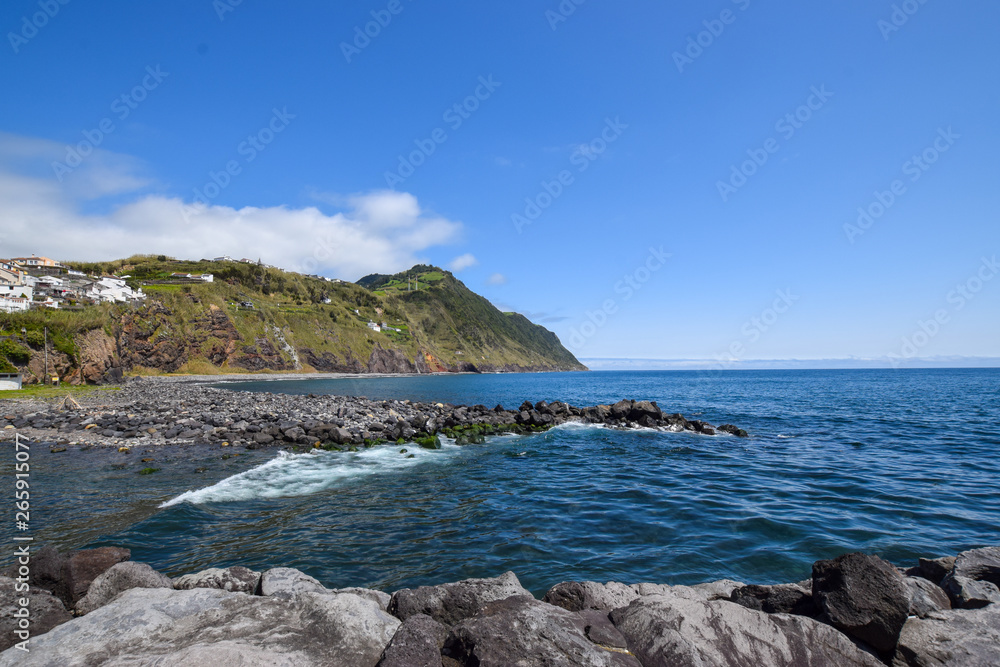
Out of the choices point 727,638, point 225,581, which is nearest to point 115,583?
point 225,581

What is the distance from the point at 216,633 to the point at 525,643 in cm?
373

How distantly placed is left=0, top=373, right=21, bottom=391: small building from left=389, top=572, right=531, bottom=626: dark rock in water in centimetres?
5316

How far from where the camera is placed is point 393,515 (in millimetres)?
13367

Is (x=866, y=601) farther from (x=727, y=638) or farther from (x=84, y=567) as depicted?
(x=84, y=567)

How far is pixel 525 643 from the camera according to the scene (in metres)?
4.81

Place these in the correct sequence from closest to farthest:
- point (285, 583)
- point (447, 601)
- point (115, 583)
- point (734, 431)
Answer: point (447, 601) → point (115, 583) → point (285, 583) → point (734, 431)

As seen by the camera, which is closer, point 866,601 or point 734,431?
point 866,601

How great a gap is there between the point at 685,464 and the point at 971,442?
63.2 ft

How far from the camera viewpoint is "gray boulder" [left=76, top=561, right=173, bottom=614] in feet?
21.8

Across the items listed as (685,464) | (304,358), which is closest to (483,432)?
(685,464)

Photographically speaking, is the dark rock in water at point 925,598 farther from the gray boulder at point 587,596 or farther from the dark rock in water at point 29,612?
the dark rock in water at point 29,612

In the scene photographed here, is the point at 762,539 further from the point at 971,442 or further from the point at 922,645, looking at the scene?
the point at 971,442

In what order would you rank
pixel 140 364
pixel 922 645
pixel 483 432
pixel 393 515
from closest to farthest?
pixel 922 645
pixel 393 515
pixel 483 432
pixel 140 364

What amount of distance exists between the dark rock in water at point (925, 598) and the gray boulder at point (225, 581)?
10.0m
